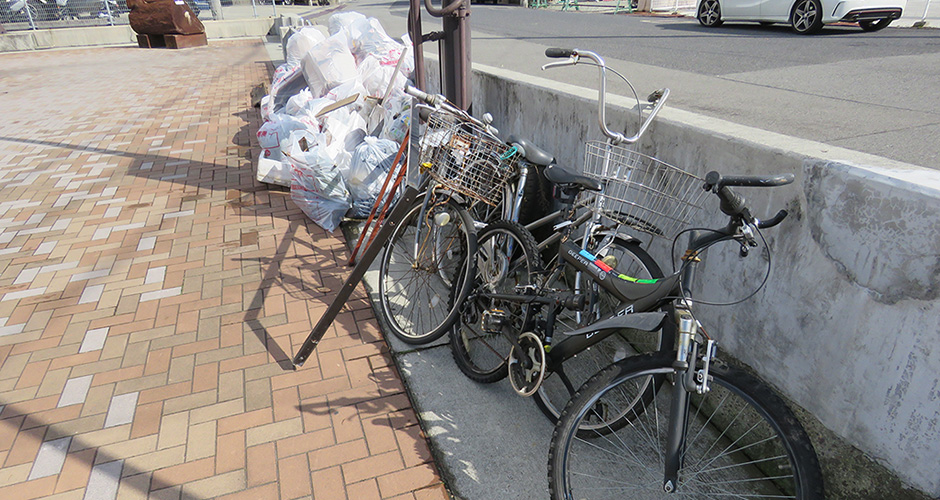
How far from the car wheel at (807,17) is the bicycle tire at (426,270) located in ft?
29.9

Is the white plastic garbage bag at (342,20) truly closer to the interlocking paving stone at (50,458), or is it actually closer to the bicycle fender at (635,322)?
the interlocking paving stone at (50,458)

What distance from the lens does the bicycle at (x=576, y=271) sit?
2.40 meters

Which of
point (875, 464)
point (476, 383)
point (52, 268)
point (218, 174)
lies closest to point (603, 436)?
point (476, 383)

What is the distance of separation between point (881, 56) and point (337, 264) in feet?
22.3

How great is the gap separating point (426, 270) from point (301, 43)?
4.99m

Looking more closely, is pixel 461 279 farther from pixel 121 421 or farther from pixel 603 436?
pixel 121 421

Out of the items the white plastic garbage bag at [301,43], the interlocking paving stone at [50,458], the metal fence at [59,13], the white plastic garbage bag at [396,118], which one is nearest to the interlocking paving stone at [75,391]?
the interlocking paving stone at [50,458]

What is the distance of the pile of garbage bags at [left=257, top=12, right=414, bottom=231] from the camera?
480 centimetres

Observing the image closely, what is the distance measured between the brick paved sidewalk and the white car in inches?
363

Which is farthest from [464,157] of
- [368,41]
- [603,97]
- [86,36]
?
[86,36]

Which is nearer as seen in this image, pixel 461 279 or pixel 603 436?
pixel 603 436

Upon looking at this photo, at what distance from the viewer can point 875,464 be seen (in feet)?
6.29

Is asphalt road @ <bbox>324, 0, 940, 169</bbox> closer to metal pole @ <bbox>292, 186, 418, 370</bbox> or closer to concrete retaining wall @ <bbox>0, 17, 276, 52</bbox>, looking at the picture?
metal pole @ <bbox>292, 186, 418, 370</bbox>

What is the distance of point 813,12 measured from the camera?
958cm
